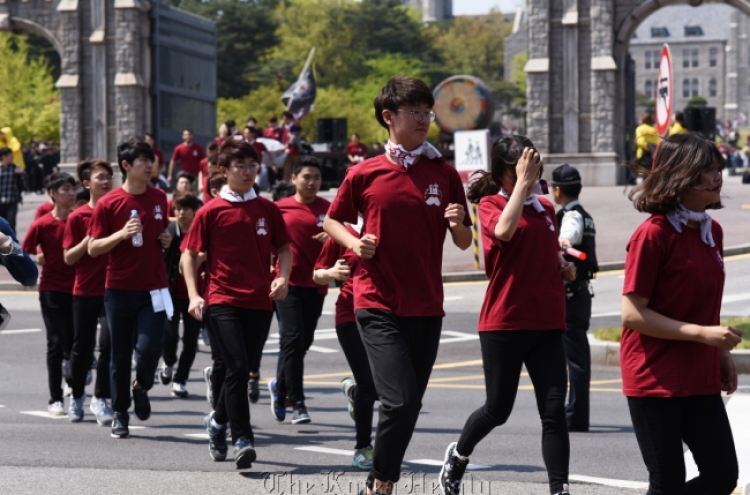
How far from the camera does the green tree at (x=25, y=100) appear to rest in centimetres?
5600

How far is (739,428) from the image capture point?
27.5 ft

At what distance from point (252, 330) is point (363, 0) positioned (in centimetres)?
10093

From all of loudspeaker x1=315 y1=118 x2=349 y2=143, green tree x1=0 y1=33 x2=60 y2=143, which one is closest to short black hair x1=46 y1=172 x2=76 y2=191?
loudspeaker x1=315 y1=118 x2=349 y2=143

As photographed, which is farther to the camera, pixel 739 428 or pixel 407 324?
pixel 739 428

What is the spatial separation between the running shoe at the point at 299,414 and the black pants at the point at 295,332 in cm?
4

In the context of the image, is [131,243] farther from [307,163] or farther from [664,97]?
[664,97]

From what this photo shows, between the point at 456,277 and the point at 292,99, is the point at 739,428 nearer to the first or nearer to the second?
the point at 456,277

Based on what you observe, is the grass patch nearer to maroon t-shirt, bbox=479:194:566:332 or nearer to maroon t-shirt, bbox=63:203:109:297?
maroon t-shirt, bbox=63:203:109:297

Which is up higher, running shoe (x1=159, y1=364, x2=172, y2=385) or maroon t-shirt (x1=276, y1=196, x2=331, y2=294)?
maroon t-shirt (x1=276, y1=196, x2=331, y2=294)

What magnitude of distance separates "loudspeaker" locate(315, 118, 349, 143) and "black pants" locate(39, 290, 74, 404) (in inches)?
915

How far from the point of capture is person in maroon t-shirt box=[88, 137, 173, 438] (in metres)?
8.59

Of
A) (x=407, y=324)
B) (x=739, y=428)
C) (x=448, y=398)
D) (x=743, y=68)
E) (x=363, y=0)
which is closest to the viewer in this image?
(x=407, y=324)

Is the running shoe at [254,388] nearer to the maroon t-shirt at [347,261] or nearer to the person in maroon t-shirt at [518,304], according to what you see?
the maroon t-shirt at [347,261]

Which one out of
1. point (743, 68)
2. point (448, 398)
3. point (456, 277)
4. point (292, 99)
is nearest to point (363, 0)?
point (743, 68)
